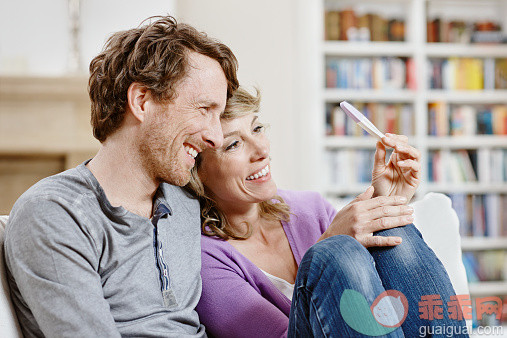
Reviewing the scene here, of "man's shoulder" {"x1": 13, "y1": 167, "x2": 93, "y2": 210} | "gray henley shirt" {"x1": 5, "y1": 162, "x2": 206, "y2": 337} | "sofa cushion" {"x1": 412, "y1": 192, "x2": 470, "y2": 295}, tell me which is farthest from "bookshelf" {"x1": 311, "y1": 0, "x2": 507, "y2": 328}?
"man's shoulder" {"x1": 13, "y1": 167, "x2": 93, "y2": 210}

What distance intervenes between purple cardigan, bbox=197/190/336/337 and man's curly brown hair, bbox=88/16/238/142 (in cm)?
42

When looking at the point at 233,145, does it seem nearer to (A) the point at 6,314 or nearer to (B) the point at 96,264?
(B) the point at 96,264

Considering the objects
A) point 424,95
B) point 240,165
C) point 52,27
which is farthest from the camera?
point 424,95

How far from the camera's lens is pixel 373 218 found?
1274 millimetres

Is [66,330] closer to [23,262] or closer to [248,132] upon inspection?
[23,262]

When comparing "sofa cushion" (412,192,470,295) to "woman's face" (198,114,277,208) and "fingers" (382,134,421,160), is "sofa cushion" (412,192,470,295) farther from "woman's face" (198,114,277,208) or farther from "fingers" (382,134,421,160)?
"woman's face" (198,114,277,208)

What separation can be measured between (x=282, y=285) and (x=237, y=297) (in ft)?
0.55

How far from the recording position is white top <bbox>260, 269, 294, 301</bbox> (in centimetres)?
145

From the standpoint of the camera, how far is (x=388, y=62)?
3631 mm

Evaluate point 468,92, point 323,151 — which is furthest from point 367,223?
point 468,92

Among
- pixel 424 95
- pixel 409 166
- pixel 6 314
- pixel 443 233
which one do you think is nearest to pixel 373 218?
pixel 409 166

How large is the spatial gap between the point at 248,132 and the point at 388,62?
2359 mm

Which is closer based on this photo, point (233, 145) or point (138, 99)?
point (138, 99)

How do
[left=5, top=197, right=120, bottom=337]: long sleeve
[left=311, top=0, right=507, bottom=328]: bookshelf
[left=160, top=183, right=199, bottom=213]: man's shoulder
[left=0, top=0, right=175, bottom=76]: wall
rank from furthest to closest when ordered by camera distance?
[left=311, top=0, right=507, bottom=328]: bookshelf
[left=0, top=0, right=175, bottom=76]: wall
[left=160, top=183, right=199, bottom=213]: man's shoulder
[left=5, top=197, right=120, bottom=337]: long sleeve
